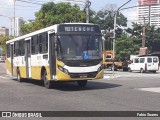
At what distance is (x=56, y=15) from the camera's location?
57875 mm

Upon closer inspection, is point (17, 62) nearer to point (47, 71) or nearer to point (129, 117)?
point (47, 71)

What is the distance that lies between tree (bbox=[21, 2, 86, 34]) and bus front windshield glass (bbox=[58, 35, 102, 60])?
37558mm

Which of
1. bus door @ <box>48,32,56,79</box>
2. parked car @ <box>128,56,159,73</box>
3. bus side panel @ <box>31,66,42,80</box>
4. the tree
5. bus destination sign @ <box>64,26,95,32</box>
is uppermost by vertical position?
the tree

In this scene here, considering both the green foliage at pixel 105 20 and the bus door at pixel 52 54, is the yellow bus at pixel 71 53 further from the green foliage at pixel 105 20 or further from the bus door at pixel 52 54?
the green foliage at pixel 105 20

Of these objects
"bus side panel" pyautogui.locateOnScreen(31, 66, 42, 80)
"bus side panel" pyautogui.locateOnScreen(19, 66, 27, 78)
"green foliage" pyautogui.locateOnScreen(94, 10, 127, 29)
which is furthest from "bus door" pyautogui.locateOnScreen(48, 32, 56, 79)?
"green foliage" pyautogui.locateOnScreen(94, 10, 127, 29)

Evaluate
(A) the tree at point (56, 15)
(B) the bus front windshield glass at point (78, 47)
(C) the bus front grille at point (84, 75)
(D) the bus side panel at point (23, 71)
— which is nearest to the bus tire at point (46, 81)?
(C) the bus front grille at point (84, 75)

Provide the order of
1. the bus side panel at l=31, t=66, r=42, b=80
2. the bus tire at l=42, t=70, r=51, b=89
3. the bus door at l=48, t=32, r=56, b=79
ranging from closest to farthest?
the bus door at l=48, t=32, r=56, b=79 < the bus tire at l=42, t=70, r=51, b=89 < the bus side panel at l=31, t=66, r=42, b=80

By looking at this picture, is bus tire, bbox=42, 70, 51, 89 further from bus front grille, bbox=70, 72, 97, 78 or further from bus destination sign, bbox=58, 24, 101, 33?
bus destination sign, bbox=58, 24, 101, 33

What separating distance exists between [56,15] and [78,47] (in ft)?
131

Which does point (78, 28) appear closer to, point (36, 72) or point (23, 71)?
point (36, 72)

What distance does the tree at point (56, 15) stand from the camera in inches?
2233

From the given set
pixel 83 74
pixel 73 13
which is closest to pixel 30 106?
pixel 83 74

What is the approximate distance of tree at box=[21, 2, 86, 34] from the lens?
186ft

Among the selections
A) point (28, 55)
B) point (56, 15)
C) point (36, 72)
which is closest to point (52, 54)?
point (36, 72)
